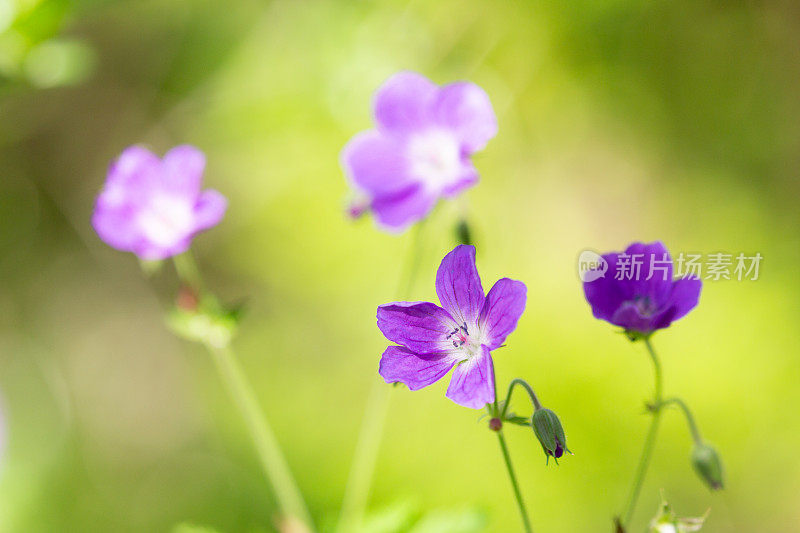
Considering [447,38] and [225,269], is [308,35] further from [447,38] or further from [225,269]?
[225,269]

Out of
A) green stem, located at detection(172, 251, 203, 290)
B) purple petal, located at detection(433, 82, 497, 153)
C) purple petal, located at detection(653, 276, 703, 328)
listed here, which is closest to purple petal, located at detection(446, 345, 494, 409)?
purple petal, located at detection(653, 276, 703, 328)

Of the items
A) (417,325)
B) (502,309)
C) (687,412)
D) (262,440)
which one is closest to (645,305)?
(687,412)

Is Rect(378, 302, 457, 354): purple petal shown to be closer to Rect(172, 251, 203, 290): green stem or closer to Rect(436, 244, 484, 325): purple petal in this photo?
Rect(436, 244, 484, 325): purple petal

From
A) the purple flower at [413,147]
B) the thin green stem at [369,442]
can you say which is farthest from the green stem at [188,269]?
the purple flower at [413,147]

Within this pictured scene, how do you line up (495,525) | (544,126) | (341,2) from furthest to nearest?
(544,126)
(341,2)
(495,525)

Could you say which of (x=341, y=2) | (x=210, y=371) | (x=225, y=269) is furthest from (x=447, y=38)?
(x=210, y=371)

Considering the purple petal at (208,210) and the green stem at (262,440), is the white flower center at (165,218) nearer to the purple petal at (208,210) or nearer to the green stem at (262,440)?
the purple petal at (208,210)

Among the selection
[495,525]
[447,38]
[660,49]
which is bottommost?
[495,525]

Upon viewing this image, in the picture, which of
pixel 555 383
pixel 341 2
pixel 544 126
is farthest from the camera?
pixel 544 126
